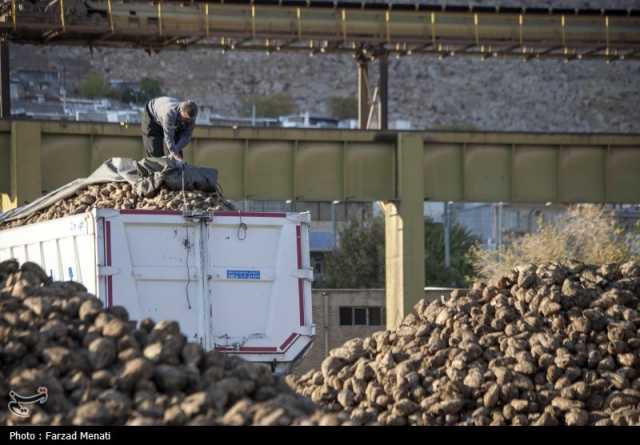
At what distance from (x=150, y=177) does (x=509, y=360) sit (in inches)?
231

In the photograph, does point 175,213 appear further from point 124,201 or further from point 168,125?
point 168,125

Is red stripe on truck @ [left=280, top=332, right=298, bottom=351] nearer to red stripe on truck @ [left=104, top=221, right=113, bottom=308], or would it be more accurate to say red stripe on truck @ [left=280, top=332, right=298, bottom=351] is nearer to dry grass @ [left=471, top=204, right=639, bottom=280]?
red stripe on truck @ [left=104, top=221, right=113, bottom=308]

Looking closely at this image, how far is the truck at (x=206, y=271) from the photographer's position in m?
16.4

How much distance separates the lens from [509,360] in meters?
14.4

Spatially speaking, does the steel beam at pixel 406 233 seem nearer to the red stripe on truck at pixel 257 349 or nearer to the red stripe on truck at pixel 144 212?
the red stripe on truck at pixel 257 349

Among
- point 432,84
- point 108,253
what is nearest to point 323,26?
point 108,253

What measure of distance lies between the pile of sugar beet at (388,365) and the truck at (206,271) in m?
1.35

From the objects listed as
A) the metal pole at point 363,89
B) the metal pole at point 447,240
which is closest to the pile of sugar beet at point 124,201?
the metal pole at point 363,89

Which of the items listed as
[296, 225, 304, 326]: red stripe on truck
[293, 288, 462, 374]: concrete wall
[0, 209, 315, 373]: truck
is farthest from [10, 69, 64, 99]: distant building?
[0, 209, 315, 373]: truck

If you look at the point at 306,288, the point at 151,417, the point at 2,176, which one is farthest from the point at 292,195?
the point at 151,417

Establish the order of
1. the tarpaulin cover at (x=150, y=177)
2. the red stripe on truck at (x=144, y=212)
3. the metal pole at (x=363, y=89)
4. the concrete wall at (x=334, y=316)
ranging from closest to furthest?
the red stripe on truck at (x=144, y=212), the tarpaulin cover at (x=150, y=177), the metal pole at (x=363, y=89), the concrete wall at (x=334, y=316)

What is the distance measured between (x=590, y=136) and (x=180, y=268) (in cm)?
2147

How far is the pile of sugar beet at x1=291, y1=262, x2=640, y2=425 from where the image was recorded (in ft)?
45.0

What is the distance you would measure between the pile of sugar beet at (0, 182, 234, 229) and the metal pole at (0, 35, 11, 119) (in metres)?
15.2
